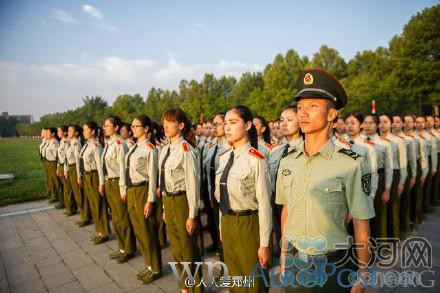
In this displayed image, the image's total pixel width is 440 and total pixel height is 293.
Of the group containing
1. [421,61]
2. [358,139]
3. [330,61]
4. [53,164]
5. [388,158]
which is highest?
[330,61]

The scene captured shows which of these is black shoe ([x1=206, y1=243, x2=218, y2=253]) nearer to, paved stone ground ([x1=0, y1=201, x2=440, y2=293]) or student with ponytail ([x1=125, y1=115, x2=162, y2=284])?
paved stone ground ([x1=0, y1=201, x2=440, y2=293])

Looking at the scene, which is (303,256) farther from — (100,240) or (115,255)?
(100,240)

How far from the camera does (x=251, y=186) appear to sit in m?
2.74

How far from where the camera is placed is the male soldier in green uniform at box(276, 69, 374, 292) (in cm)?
171

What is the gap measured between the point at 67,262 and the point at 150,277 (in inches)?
72.9

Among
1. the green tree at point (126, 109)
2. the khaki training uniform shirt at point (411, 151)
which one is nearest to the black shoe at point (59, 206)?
the khaki training uniform shirt at point (411, 151)

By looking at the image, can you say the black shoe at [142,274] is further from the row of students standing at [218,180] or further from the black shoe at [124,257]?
the black shoe at [124,257]

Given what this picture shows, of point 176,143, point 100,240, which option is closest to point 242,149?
point 176,143

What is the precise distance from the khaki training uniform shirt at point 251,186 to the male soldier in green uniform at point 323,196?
2.01ft

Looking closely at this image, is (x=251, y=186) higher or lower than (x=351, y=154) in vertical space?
lower

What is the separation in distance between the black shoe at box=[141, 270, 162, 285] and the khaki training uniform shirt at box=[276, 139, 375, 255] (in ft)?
9.43

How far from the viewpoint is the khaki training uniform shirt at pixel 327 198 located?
171 cm

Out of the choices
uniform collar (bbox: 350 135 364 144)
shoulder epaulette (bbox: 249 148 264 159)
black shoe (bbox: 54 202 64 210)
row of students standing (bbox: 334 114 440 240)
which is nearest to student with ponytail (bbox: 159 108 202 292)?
shoulder epaulette (bbox: 249 148 264 159)

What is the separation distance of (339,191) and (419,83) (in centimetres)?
3600
